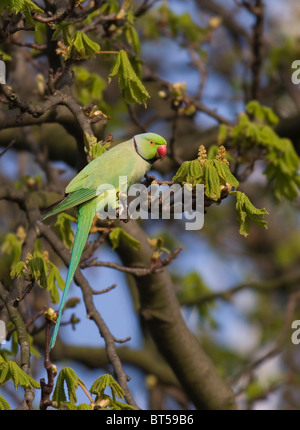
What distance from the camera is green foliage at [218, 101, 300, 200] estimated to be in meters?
5.18

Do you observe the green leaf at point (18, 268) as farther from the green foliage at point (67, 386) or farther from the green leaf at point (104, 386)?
the green leaf at point (104, 386)

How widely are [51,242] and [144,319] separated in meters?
1.26

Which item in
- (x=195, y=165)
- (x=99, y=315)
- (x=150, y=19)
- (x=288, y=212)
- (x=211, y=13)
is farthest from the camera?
(x=288, y=212)

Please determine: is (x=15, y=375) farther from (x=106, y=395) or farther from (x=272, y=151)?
(x=272, y=151)

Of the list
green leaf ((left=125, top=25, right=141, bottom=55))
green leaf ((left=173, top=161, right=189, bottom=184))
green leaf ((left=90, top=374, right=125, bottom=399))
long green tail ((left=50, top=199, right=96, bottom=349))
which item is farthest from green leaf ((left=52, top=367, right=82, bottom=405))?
green leaf ((left=125, top=25, right=141, bottom=55))

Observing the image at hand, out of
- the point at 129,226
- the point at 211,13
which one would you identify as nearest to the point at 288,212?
the point at 211,13

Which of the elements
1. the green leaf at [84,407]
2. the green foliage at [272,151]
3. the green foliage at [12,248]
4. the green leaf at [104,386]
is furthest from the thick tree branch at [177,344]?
the green leaf at [84,407]

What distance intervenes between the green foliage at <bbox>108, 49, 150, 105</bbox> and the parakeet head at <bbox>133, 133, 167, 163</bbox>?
33 cm

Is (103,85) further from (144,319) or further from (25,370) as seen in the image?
(25,370)

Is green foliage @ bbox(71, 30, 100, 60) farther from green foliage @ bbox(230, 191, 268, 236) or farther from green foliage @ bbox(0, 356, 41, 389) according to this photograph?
green foliage @ bbox(0, 356, 41, 389)

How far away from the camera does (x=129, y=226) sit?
4.74 m

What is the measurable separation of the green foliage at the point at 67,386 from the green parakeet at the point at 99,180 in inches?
23.0

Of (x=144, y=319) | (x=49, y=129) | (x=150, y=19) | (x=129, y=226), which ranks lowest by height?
(x=144, y=319)

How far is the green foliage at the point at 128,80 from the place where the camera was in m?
3.74
